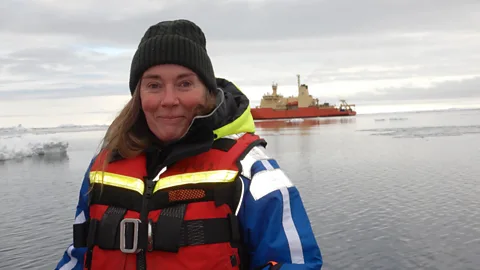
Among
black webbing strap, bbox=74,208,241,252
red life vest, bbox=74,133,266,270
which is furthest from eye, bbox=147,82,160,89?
black webbing strap, bbox=74,208,241,252

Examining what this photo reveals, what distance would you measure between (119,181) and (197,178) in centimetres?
38

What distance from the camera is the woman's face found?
187 cm

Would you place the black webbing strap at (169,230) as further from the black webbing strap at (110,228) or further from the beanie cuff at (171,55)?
the beanie cuff at (171,55)

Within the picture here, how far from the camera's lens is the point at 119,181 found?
78.2 inches

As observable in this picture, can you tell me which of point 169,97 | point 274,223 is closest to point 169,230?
point 274,223

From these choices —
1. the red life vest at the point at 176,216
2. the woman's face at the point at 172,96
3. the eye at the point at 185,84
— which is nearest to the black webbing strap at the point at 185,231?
the red life vest at the point at 176,216

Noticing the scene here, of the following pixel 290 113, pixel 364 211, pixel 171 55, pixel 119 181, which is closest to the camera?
pixel 171 55

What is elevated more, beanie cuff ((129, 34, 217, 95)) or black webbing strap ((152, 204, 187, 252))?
beanie cuff ((129, 34, 217, 95))

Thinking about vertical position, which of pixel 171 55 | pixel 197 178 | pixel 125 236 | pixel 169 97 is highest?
pixel 171 55

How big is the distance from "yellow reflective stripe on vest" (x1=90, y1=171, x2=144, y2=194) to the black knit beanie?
41 centimetres

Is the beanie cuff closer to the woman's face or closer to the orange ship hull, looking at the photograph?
the woman's face

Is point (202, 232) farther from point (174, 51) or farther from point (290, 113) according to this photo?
point (290, 113)

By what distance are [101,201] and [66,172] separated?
16.0m

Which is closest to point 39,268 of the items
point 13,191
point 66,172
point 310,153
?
point 13,191
